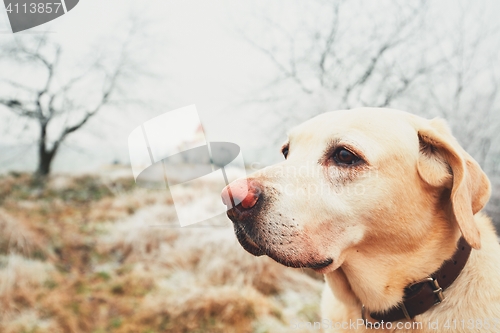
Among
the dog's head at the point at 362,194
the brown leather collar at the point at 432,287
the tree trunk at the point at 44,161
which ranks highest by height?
the dog's head at the point at 362,194

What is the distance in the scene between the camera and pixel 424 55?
5.20m

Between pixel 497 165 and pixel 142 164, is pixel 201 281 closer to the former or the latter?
pixel 142 164

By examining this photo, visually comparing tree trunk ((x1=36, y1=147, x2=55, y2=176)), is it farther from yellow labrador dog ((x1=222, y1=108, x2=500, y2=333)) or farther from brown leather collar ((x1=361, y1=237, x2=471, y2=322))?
brown leather collar ((x1=361, y1=237, x2=471, y2=322))

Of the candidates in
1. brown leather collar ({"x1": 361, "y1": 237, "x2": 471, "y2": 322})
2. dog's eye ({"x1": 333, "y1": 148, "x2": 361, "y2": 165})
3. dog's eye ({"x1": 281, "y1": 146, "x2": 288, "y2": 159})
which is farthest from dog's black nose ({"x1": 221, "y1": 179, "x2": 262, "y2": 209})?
brown leather collar ({"x1": 361, "y1": 237, "x2": 471, "y2": 322})

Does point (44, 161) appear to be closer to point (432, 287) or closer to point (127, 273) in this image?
point (127, 273)

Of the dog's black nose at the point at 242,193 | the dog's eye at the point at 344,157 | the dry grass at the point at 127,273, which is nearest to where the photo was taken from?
the dog's black nose at the point at 242,193

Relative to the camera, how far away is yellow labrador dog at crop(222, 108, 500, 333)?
1569mm

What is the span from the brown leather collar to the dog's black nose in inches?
38.6

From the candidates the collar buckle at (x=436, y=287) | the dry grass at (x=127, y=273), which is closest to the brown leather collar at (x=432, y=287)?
the collar buckle at (x=436, y=287)

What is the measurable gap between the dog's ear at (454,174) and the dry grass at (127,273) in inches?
98.5

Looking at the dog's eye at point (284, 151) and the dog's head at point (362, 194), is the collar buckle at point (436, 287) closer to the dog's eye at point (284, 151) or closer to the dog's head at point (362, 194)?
the dog's head at point (362, 194)

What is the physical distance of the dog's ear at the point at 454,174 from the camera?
1549mm

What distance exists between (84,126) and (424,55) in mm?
5756

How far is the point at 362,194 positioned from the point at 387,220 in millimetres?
192
